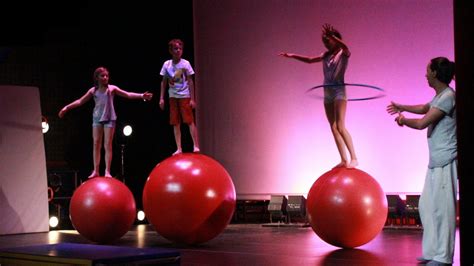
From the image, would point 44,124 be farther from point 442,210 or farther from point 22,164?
point 442,210

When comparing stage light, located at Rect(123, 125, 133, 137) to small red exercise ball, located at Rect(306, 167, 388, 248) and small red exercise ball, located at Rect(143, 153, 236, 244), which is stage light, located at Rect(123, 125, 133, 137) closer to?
small red exercise ball, located at Rect(143, 153, 236, 244)

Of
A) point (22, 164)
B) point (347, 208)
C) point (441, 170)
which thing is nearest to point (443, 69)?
point (441, 170)

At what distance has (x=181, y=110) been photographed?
9.52 m

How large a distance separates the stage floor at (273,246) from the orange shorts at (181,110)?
1659mm

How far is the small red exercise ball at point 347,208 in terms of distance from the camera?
311 inches

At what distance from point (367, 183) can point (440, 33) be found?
14.8ft

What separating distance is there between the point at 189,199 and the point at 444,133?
342 centimetres

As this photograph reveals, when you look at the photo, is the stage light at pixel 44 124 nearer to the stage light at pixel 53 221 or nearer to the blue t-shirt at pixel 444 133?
the stage light at pixel 53 221

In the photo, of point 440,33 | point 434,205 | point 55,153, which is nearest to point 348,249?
point 434,205

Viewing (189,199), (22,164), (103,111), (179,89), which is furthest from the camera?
A: (22,164)

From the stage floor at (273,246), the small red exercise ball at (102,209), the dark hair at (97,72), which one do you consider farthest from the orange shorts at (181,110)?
the stage floor at (273,246)

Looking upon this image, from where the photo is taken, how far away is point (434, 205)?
5.99 metres

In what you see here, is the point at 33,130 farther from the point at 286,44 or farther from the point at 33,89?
the point at 286,44

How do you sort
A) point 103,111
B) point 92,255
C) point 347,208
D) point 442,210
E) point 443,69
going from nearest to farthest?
point 92,255 < point 442,210 < point 443,69 < point 347,208 < point 103,111
